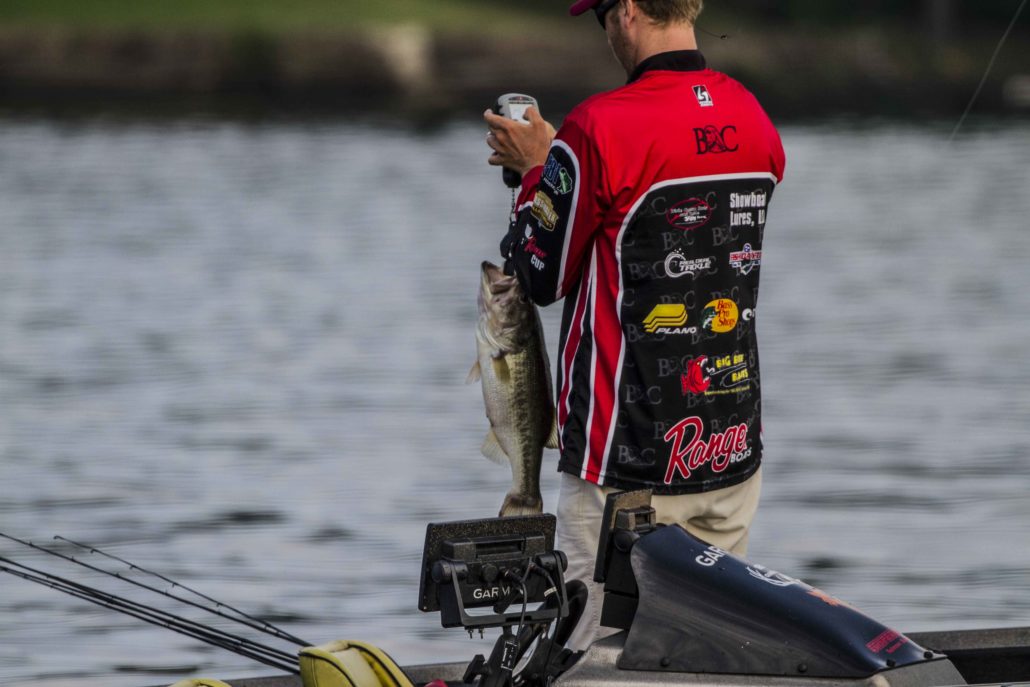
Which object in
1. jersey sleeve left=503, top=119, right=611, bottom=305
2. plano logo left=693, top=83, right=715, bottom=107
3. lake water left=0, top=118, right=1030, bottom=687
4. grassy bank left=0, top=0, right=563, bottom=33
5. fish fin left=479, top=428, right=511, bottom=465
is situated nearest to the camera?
jersey sleeve left=503, top=119, right=611, bottom=305

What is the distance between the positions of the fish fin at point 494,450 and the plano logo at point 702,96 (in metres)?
0.95

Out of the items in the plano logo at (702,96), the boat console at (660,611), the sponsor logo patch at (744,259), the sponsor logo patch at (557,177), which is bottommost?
the boat console at (660,611)

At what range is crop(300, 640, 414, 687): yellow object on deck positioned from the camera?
368 centimetres

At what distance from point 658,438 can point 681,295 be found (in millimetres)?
310

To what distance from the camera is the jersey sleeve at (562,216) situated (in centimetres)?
381

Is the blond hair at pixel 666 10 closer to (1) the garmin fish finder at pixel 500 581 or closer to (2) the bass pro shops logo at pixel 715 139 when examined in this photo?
(2) the bass pro shops logo at pixel 715 139

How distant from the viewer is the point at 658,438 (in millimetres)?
3926

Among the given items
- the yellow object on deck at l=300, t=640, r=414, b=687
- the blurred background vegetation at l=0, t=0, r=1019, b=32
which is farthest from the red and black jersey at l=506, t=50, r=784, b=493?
the blurred background vegetation at l=0, t=0, r=1019, b=32

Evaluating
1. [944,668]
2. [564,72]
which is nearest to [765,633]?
[944,668]

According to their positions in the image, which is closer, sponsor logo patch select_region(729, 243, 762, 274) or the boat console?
the boat console

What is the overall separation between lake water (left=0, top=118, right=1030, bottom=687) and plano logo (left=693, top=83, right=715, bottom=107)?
3291 mm

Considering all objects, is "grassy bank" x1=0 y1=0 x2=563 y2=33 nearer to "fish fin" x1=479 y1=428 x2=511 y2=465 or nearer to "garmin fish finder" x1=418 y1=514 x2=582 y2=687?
"fish fin" x1=479 y1=428 x2=511 y2=465

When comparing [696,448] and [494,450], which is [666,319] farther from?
[494,450]

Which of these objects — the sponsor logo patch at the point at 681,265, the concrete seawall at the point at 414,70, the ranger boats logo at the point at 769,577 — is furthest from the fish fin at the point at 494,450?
the concrete seawall at the point at 414,70
